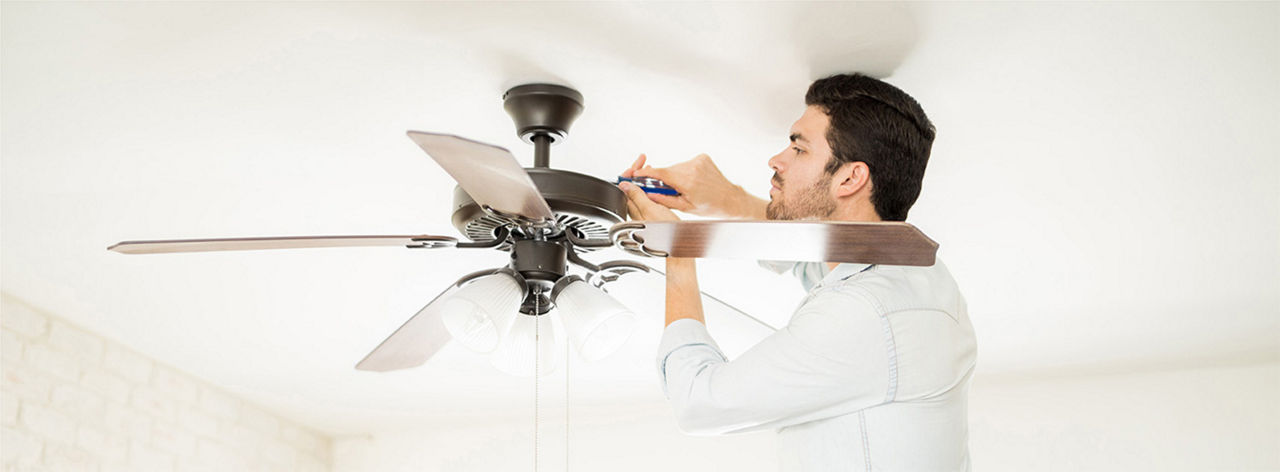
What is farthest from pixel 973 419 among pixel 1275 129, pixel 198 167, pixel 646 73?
pixel 198 167

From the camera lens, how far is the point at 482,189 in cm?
118

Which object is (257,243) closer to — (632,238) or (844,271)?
(632,238)

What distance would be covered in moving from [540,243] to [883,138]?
0.50 meters

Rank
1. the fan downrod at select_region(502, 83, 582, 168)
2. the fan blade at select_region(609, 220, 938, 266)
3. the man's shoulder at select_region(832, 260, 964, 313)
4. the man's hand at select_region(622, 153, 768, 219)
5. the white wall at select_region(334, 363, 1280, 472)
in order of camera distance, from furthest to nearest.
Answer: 1. the white wall at select_region(334, 363, 1280, 472)
2. the fan downrod at select_region(502, 83, 582, 168)
3. the man's hand at select_region(622, 153, 768, 219)
4. the man's shoulder at select_region(832, 260, 964, 313)
5. the fan blade at select_region(609, 220, 938, 266)

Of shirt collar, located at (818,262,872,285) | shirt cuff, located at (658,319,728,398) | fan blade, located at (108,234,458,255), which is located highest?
fan blade, located at (108,234,458,255)

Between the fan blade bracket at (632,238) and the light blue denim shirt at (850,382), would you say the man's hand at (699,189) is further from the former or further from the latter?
the light blue denim shirt at (850,382)

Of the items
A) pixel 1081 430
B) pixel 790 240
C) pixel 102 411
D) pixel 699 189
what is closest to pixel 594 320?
pixel 699 189

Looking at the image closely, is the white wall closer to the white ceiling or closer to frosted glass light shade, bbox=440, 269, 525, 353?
the white ceiling

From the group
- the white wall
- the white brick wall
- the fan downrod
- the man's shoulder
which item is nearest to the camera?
the man's shoulder

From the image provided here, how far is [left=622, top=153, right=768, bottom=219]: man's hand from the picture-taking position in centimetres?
141

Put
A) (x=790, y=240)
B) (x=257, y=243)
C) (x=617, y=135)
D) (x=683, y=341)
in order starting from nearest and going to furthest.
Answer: (x=790, y=240) → (x=683, y=341) → (x=257, y=243) → (x=617, y=135)

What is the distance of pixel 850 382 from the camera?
3.61 ft

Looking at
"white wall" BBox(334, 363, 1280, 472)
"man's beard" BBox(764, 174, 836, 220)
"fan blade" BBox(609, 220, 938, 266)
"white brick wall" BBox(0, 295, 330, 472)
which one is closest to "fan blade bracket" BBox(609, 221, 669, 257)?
"fan blade" BBox(609, 220, 938, 266)

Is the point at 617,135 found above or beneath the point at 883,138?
above
